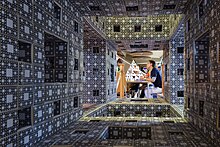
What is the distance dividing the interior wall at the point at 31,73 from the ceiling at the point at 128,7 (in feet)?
1.96

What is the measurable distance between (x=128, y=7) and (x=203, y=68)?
2684 mm

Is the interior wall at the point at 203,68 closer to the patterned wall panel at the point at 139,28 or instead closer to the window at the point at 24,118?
the window at the point at 24,118

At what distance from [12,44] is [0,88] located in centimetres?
70

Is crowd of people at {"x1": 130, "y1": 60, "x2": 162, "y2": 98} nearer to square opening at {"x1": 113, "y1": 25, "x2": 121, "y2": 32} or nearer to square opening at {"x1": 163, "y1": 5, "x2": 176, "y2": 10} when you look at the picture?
square opening at {"x1": 113, "y1": 25, "x2": 121, "y2": 32}

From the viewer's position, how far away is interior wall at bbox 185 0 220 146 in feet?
14.3

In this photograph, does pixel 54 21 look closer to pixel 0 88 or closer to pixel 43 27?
pixel 43 27

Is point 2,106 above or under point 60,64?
under

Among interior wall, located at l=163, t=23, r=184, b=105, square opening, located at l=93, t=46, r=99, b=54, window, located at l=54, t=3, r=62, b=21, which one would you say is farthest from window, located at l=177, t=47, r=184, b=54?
window, located at l=54, t=3, r=62, b=21

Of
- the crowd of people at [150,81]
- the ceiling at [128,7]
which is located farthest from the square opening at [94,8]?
the crowd of people at [150,81]

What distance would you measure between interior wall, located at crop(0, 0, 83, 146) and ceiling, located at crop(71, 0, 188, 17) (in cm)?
60

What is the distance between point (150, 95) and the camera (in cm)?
2047

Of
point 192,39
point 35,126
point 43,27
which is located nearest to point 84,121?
point 35,126

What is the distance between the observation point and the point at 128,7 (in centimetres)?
700

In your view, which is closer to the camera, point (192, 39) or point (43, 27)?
point (43, 27)
